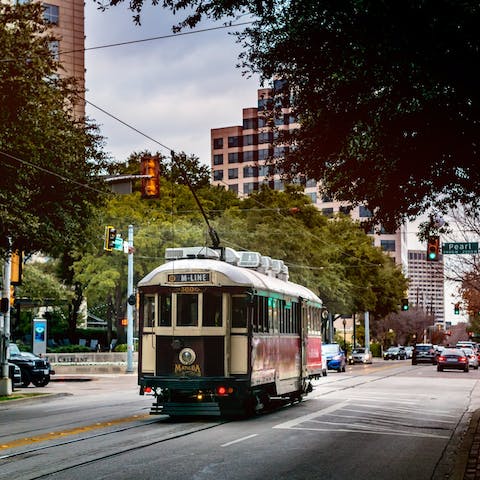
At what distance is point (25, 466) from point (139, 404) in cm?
1310

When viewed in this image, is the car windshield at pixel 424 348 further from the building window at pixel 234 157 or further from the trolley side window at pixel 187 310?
the building window at pixel 234 157

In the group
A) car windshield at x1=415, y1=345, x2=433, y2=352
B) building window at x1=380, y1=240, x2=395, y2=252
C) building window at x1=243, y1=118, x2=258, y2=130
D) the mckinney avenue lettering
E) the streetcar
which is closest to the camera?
the streetcar

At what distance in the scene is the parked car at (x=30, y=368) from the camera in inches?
1385

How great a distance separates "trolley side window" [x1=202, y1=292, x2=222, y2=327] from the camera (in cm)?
1873

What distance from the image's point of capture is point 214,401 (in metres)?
18.7

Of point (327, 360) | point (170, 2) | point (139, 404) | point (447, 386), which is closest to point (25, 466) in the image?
point (170, 2)

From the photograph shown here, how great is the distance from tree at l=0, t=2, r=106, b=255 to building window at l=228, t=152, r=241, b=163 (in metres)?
126

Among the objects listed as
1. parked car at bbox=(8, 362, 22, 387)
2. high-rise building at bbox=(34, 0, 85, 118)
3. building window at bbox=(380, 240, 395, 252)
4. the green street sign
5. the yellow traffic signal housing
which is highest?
high-rise building at bbox=(34, 0, 85, 118)

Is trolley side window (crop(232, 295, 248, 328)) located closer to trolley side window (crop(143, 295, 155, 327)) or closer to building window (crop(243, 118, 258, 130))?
trolley side window (crop(143, 295, 155, 327))

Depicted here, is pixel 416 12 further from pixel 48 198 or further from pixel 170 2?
pixel 48 198

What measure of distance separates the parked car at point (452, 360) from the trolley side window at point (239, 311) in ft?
114

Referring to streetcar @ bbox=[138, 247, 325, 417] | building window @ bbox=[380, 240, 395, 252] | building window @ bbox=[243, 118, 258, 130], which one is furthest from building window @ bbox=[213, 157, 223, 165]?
streetcar @ bbox=[138, 247, 325, 417]

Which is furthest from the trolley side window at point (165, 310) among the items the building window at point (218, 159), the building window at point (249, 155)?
the building window at point (218, 159)

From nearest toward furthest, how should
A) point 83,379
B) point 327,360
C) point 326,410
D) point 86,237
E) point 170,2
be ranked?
point 170,2, point 326,410, point 86,237, point 83,379, point 327,360
